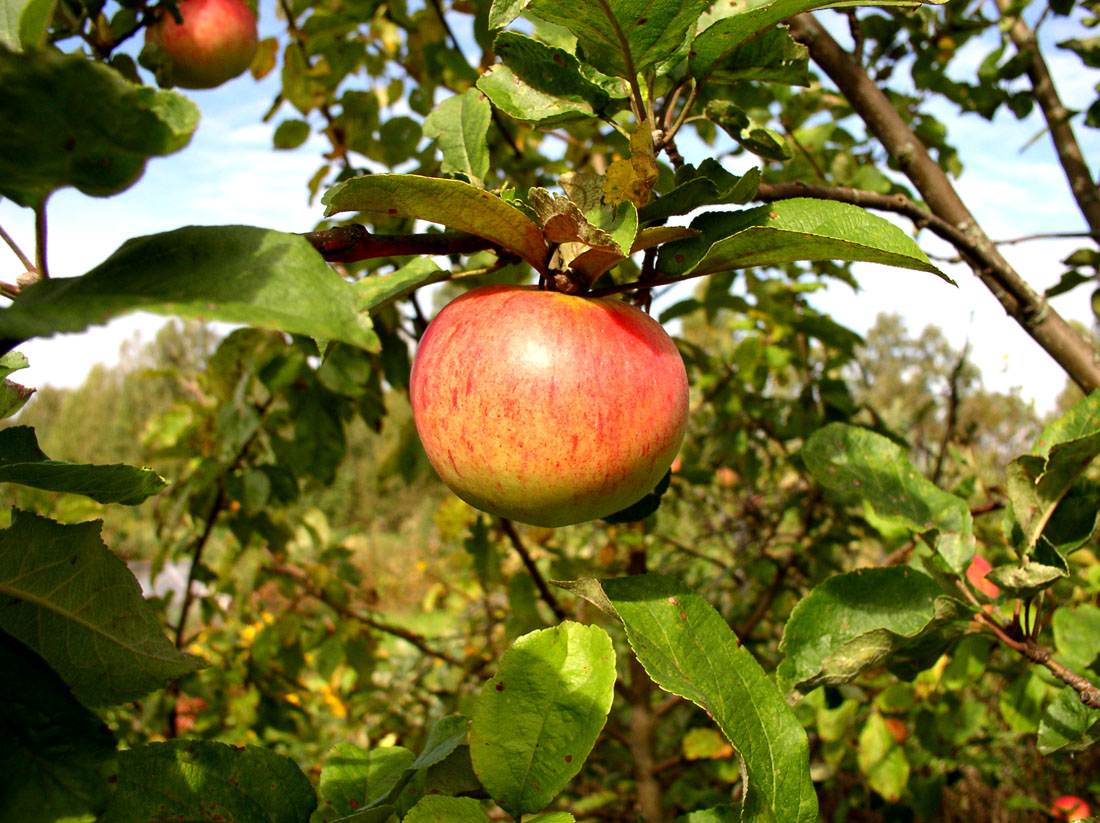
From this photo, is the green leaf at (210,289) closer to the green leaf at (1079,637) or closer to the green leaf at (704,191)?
the green leaf at (704,191)

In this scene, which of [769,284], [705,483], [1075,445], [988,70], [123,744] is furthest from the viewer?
[769,284]

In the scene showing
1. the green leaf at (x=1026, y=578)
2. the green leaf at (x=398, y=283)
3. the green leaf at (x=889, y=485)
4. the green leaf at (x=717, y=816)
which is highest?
the green leaf at (x=398, y=283)

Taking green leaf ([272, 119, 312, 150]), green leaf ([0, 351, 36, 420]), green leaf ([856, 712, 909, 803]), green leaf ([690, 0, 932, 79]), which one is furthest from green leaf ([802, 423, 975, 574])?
green leaf ([272, 119, 312, 150])

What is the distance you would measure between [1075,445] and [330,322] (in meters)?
0.66

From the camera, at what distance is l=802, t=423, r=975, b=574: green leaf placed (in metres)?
0.81

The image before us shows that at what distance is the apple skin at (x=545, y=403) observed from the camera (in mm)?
528

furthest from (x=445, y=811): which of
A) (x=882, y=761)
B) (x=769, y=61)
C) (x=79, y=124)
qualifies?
(x=882, y=761)

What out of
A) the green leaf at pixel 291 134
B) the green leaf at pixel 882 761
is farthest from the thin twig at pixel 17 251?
the green leaf at pixel 882 761

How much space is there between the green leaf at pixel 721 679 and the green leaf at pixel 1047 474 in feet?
1.14

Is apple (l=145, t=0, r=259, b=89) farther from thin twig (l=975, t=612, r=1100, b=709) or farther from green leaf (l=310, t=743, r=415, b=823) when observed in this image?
thin twig (l=975, t=612, r=1100, b=709)

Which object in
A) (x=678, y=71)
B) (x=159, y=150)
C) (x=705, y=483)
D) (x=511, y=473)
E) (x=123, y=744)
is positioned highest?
(x=678, y=71)

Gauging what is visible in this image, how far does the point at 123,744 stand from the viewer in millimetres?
1657

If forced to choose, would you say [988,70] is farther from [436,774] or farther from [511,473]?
[436,774]

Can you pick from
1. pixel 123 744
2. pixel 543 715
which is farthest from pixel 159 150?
pixel 123 744
